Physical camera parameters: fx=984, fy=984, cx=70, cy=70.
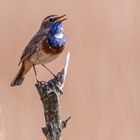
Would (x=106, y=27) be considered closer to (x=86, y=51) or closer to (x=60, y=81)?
(x=86, y=51)

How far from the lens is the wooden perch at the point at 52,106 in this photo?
4625 mm

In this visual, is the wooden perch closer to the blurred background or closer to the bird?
the bird

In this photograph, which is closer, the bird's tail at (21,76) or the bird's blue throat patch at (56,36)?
the bird's blue throat patch at (56,36)

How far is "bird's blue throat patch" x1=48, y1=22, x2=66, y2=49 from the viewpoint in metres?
6.09

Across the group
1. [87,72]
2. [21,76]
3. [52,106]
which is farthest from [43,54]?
[87,72]

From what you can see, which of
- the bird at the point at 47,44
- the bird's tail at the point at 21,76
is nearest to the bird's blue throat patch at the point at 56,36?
the bird at the point at 47,44

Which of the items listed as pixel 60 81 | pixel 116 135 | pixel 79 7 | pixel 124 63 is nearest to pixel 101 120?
pixel 116 135

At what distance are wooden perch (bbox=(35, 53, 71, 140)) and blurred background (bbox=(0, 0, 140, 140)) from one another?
8.15 feet

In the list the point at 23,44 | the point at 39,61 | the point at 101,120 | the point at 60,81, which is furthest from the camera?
the point at 23,44

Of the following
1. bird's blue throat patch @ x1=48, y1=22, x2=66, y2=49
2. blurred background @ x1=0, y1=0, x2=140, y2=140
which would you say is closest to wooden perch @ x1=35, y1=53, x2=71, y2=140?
bird's blue throat patch @ x1=48, y1=22, x2=66, y2=49

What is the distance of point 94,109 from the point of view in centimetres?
800

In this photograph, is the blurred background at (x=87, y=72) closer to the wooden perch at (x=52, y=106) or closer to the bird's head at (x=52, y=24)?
the bird's head at (x=52, y=24)

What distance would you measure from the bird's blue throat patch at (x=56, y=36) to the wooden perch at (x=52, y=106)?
97 cm

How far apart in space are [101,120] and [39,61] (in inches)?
66.3
